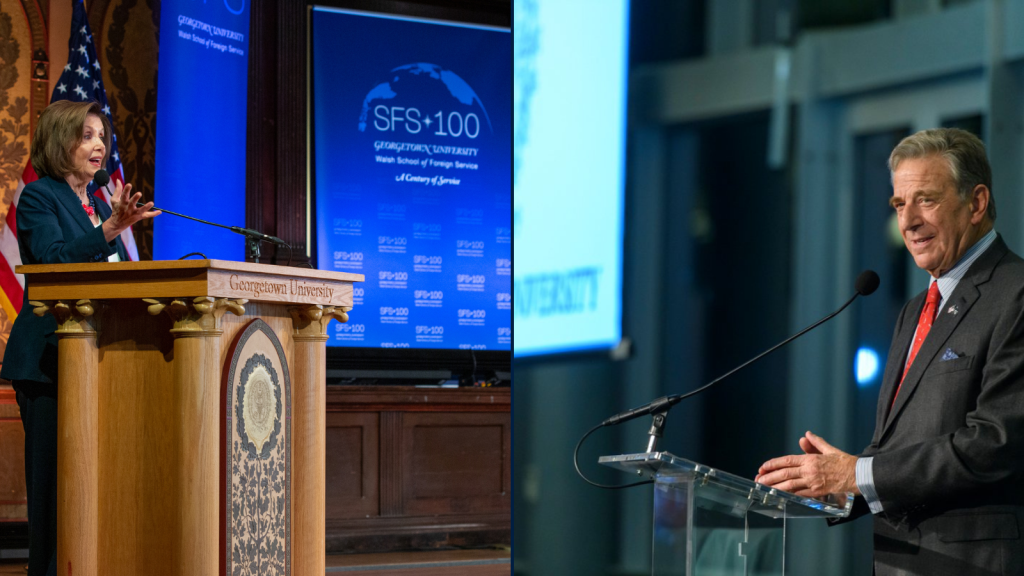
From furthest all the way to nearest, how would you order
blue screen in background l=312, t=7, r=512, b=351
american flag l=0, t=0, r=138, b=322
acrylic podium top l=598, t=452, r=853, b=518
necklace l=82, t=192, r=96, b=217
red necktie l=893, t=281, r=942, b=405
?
blue screen in background l=312, t=7, r=512, b=351 < american flag l=0, t=0, r=138, b=322 < necklace l=82, t=192, r=96, b=217 < red necktie l=893, t=281, r=942, b=405 < acrylic podium top l=598, t=452, r=853, b=518

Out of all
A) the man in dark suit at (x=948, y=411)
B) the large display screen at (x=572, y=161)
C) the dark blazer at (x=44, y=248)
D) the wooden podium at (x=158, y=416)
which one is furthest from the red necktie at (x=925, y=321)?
the dark blazer at (x=44, y=248)

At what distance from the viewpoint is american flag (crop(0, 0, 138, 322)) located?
456 centimetres

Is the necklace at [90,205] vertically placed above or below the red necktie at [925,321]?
above

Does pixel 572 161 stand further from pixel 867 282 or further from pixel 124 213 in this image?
pixel 124 213

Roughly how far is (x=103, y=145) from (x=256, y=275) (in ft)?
2.18

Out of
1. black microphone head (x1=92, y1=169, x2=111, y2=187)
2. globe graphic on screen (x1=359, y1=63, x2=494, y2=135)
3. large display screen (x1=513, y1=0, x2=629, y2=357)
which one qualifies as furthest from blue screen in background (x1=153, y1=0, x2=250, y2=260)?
large display screen (x1=513, y1=0, x2=629, y2=357)

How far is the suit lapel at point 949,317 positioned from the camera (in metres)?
1.79

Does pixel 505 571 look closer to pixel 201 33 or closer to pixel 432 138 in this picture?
pixel 432 138

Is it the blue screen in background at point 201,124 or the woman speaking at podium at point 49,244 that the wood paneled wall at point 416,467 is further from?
the woman speaking at podium at point 49,244

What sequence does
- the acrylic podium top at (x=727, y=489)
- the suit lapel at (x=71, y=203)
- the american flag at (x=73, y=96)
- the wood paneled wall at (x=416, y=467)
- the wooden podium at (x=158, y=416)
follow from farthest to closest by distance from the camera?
the wood paneled wall at (x=416, y=467) → the american flag at (x=73, y=96) → the suit lapel at (x=71, y=203) → the wooden podium at (x=158, y=416) → the acrylic podium top at (x=727, y=489)

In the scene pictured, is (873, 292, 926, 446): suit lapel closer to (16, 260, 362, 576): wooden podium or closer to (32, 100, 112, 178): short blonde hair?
(16, 260, 362, 576): wooden podium

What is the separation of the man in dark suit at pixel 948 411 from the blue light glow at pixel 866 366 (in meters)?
0.72

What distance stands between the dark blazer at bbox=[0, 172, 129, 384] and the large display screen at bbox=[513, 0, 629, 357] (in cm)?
110

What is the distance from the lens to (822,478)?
1722 mm
